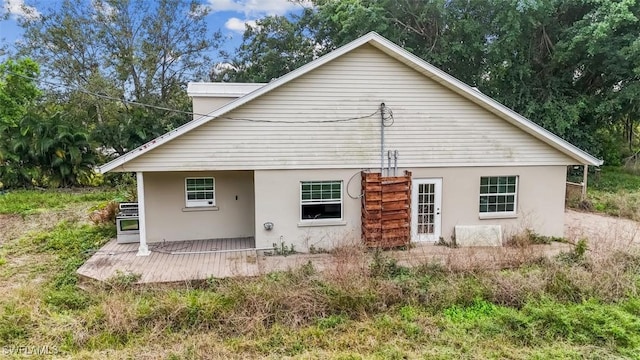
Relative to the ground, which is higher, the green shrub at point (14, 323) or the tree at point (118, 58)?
the tree at point (118, 58)

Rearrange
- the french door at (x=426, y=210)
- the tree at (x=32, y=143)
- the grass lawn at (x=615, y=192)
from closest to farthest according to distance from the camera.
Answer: the french door at (x=426, y=210), the grass lawn at (x=615, y=192), the tree at (x=32, y=143)

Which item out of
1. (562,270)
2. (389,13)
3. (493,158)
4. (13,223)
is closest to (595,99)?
(389,13)

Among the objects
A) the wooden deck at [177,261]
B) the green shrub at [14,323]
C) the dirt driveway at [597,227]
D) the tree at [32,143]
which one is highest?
the tree at [32,143]

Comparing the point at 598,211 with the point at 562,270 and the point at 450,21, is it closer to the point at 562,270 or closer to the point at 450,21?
the point at 562,270

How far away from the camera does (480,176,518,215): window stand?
10125 mm

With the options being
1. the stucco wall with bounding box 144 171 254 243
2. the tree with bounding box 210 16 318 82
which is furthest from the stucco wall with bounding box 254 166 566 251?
the tree with bounding box 210 16 318 82

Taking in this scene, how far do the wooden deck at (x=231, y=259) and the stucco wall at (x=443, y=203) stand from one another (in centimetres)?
56

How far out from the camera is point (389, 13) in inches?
840

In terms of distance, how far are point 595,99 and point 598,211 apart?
305 inches

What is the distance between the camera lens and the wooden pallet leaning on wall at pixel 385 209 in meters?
9.34

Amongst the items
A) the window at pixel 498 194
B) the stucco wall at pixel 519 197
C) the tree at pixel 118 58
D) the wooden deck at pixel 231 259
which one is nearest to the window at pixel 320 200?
the wooden deck at pixel 231 259

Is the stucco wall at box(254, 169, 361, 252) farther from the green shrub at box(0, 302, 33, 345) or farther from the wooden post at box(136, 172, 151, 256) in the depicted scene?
the green shrub at box(0, 302, 33, 345)

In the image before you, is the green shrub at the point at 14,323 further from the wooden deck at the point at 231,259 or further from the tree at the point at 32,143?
the tree at the point at 32,143

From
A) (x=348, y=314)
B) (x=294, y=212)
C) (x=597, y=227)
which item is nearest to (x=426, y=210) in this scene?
(x=294, y=212)
